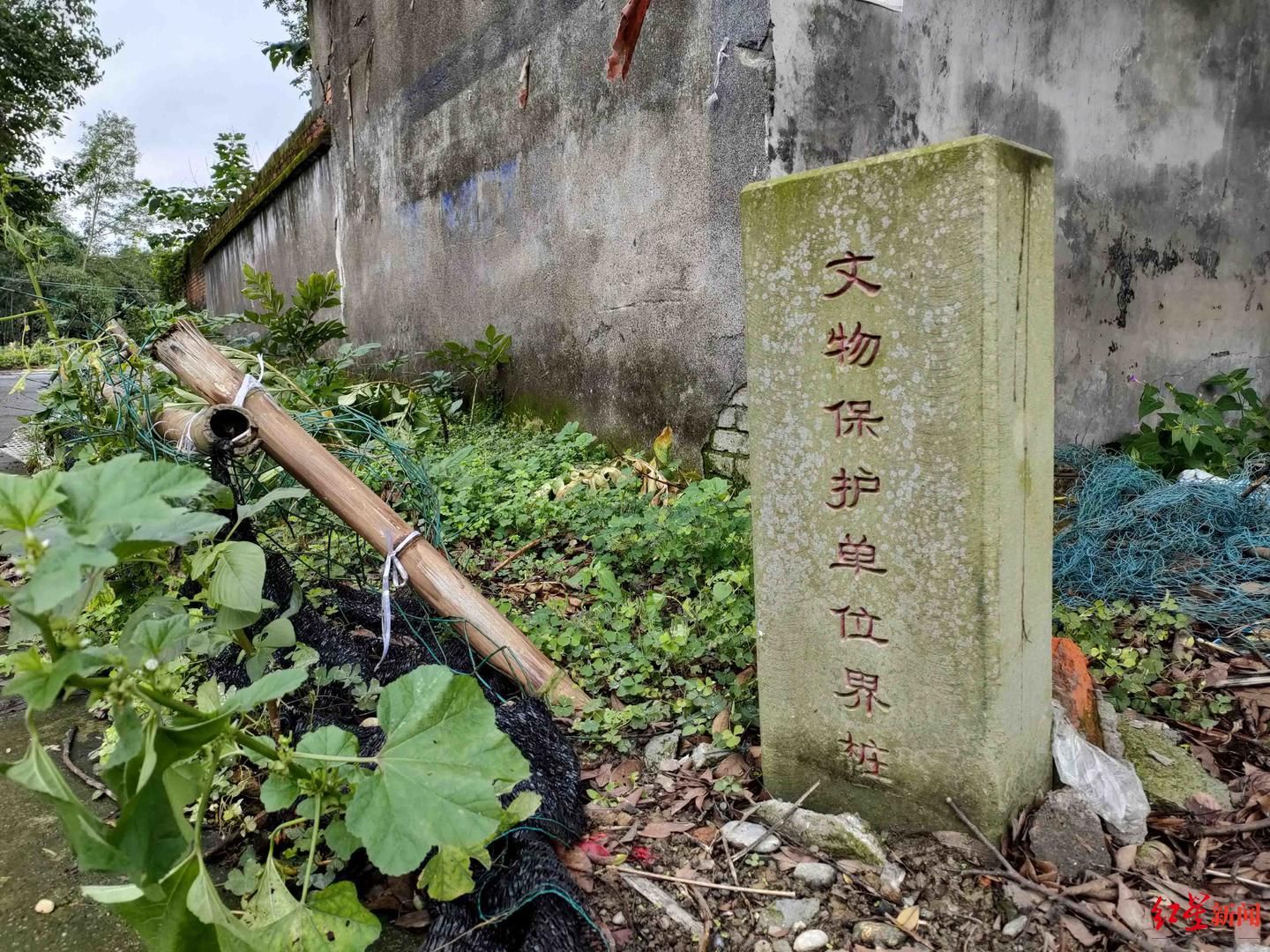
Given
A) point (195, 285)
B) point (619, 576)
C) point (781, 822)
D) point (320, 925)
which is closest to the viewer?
point (320, 925)

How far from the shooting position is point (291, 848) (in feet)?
5.94

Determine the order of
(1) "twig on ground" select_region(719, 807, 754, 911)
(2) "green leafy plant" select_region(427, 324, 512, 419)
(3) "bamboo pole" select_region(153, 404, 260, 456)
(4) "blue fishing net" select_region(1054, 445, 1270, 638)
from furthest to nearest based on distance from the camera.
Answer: (2) "green leafy plant" select_region(427, 324, 512, 419), (4) "blue fishing net" select_region(1054, 445, 1270, 638), (3) "bamboo pole" select_region(153, 404, 260, 456), (1) "twig on ground" select_region(719, 807, 754, 911)

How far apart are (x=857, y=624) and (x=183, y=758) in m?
1.36

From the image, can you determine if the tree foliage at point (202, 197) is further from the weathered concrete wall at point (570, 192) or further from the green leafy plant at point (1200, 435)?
the green leafy plant at point (1200, 435)

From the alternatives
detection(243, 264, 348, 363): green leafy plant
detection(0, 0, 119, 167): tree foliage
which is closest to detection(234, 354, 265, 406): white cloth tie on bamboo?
detection(243, 264, 348, 363): green leafy plant

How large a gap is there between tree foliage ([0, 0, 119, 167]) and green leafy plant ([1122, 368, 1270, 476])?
2075cm

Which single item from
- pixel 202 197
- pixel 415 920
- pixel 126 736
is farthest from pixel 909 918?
pixel 202 197

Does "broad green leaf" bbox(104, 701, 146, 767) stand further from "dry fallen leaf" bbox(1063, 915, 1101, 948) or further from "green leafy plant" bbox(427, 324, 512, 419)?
"green leafy plant" bbox(427, 324, 512, 419)

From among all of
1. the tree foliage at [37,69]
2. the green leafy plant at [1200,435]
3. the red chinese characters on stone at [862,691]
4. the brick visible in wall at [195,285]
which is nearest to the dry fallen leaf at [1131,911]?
the red chinese characters on stone at [862,691]

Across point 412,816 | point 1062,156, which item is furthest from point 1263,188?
point 412,816

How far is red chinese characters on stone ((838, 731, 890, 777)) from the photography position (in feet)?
6.17

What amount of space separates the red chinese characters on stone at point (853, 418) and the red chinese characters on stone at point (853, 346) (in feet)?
0.29

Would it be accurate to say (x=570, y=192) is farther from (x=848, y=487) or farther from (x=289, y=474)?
(x=848, y=487)

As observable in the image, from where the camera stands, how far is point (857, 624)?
183 cm
